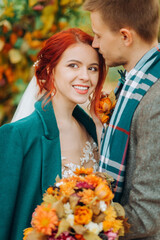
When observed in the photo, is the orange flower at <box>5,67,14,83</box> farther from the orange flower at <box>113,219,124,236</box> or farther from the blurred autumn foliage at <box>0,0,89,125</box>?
the orange flower at <box>113,219,124,236</box>

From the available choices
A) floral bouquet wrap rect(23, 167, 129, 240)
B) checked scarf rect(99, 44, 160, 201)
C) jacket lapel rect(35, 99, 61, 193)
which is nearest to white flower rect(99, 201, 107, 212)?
floral bouquet wrap rect(23, 167, 129, 240)

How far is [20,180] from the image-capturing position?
2.00 meters

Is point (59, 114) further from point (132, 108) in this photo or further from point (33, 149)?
point (132, 108)

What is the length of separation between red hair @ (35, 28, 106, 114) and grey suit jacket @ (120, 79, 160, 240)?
92 centimetres

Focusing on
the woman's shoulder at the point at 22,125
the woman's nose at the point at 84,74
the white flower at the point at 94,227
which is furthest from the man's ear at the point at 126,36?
the white flower at the point at 94,227

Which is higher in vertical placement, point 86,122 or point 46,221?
point 86,122

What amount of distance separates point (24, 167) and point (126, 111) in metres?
0.82

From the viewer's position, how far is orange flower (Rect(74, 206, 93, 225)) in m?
1.28

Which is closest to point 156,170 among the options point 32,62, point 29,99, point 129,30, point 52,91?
point 129,30

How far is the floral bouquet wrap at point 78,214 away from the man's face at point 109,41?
0.82 m

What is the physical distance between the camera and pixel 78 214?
1.30m

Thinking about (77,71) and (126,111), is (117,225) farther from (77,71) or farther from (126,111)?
(77,71)

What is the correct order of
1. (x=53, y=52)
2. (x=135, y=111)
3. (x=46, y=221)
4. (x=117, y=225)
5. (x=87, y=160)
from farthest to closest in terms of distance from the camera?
(x=87, y=160), (x=53, y=52), (x=135, y=111), (x=117, y=225), (x=46, y=221)

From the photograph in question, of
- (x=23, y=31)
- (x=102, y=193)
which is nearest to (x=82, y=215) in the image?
(x=102, y=193)
